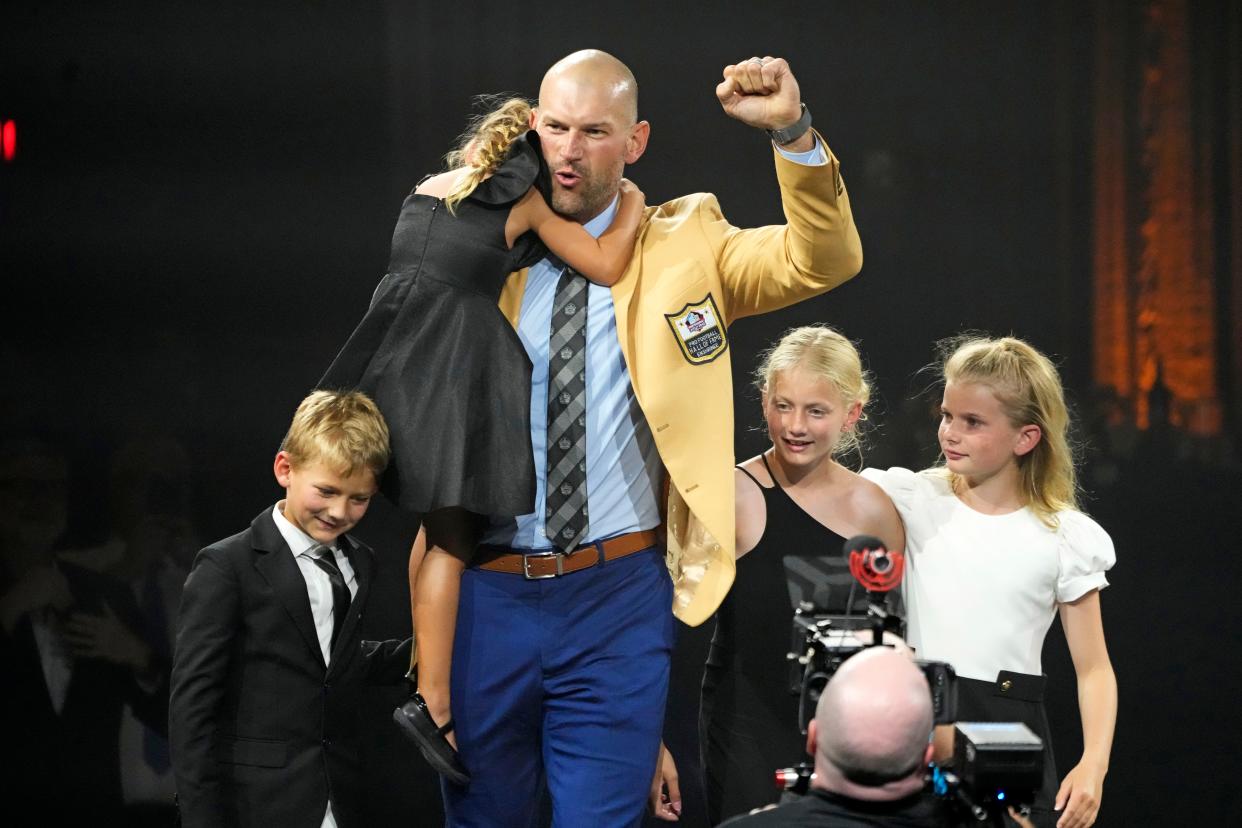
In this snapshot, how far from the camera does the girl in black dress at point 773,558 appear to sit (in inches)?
106

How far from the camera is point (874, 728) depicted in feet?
5.87

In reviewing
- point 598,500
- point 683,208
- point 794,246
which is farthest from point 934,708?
point 683,208

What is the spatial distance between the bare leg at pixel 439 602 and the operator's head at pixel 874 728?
86 centimetres

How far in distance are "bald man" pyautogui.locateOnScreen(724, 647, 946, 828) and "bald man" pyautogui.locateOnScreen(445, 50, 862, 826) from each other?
0.66m

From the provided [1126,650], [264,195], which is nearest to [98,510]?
[264,195]

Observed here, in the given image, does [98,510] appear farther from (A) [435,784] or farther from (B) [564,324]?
(B) [564,324]

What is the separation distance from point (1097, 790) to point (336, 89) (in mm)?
2555

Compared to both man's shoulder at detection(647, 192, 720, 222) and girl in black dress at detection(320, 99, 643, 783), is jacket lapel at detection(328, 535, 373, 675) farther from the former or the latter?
man's shoulder at detection(647, 192, 720, 222)

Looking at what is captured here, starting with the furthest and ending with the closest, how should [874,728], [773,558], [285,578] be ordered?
[773,558] < [285,578] < [874,728]

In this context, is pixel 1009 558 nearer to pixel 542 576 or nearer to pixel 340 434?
pixel 542 576

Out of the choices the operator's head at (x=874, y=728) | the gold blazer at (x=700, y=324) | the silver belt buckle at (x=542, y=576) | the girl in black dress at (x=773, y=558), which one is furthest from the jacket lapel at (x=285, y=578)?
the operator's head at (x=874, y=728)

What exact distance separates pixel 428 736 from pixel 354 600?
0.92 ft

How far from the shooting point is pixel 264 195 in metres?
3.70

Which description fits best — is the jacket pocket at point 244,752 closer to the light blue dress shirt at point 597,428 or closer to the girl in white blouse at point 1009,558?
the light blue dress shirt at point 597,428
